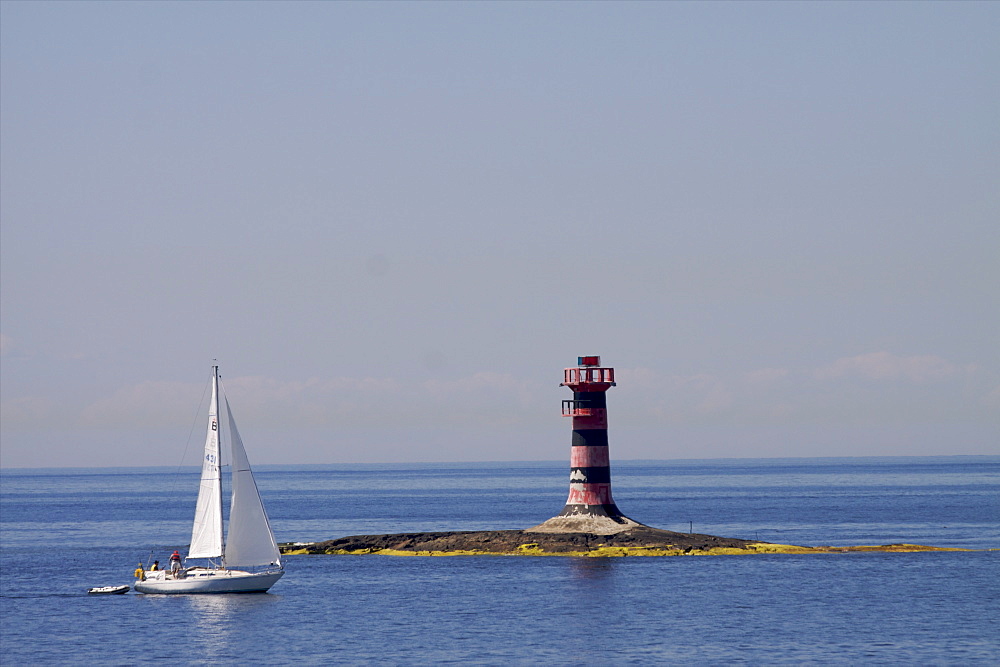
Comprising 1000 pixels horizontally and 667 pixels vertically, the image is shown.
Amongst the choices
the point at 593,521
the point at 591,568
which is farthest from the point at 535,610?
the point at 593,521

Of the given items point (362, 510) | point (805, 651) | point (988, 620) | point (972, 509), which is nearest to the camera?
point (805, 651)

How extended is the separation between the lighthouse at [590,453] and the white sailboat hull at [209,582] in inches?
652

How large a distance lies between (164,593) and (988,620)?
3766 centimetres

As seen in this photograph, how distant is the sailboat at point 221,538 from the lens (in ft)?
207

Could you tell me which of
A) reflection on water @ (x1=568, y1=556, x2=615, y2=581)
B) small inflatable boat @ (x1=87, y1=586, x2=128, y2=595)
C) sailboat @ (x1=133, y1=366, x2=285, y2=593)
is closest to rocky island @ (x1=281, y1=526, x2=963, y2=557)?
reflection on water @ (x1=568, y1=556, x2=615, y2=581)

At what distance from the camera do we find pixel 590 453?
69500 millimetres

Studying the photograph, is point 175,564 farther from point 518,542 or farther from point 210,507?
point 518,542

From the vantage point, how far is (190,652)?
49.6 meters

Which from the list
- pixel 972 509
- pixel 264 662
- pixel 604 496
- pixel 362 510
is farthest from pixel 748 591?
pixel 362 510

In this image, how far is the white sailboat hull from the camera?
207ft

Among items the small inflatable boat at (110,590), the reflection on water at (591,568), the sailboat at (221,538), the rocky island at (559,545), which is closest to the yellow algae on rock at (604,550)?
the rocky island at (559,545)

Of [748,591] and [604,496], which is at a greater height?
[604,496]

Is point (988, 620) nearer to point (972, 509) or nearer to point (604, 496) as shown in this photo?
point (604, 496)

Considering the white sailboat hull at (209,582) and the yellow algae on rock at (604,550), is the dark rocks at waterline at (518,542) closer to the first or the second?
the yellow algae on rock at (604,550)
